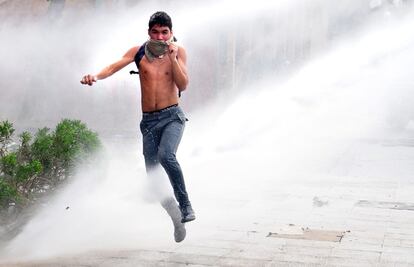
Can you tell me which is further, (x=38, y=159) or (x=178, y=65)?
(x=38, y=159)

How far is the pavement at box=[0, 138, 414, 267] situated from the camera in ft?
23.0

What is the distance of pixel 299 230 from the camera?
8492mm

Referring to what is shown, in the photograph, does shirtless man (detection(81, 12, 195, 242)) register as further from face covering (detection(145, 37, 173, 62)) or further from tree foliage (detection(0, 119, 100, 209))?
tree foliage (detection(0, 119, 100, 209))

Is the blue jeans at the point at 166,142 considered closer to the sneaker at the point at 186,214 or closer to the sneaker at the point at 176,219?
the sneaker at the point at 186,214

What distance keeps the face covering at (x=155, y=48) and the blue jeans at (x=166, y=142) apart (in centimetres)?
47

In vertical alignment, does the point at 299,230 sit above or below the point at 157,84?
below

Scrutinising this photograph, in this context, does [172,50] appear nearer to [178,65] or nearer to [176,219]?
[178,65]

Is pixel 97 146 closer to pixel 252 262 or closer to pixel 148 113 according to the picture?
pixel 148 113

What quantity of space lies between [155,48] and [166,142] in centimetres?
79

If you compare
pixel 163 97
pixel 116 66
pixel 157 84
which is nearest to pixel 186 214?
pixel 163 97

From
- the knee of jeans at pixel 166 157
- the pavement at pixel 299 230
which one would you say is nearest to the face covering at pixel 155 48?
the knee of jeans at pixel 166 157

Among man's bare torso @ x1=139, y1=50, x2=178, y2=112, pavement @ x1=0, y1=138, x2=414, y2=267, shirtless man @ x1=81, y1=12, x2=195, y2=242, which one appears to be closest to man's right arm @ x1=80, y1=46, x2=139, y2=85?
shirtless man @ x1=81, y1=12, x2=195, y2=242

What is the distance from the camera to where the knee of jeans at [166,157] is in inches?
271

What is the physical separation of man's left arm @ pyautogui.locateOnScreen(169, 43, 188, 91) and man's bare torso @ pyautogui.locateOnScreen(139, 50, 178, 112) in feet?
0.32
